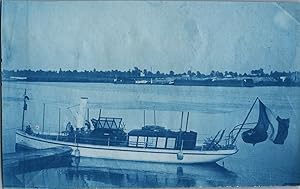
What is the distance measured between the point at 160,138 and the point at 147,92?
0.46 feet

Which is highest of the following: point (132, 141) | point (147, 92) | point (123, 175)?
point (147, 92)

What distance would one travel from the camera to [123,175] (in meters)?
1.41

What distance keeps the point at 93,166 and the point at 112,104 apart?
19cm

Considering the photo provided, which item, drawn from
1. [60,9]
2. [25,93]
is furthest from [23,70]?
[60,9]

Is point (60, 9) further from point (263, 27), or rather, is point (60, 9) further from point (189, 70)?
point (263, 27)

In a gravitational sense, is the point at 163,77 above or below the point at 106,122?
above

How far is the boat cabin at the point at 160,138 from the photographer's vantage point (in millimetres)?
1399

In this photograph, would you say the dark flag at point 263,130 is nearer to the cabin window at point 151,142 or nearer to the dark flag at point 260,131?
the dark flag at point 260,131

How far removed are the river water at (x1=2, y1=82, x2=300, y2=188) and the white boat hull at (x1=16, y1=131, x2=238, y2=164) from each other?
0.06ft

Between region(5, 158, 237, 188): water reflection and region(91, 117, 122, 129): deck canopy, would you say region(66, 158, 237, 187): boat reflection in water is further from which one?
region(91, 117, 122, 129): deck canopy

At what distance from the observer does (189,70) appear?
4.58 ft

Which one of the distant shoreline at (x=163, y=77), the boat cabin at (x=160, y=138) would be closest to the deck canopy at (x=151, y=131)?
the boat cabin at (x=160, y=138)

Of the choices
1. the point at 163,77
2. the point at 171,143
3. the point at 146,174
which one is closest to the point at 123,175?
the point at 146,174

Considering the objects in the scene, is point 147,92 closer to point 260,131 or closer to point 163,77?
point 163,77
